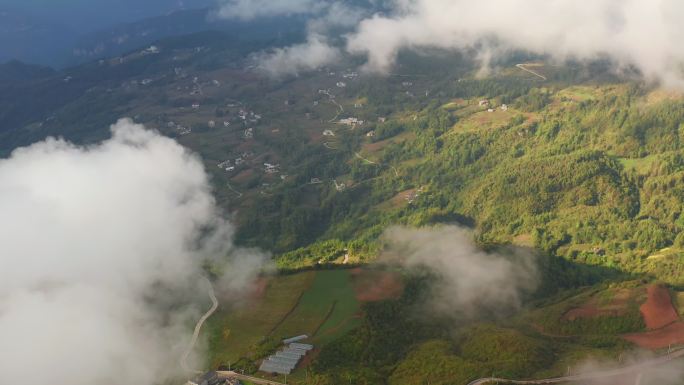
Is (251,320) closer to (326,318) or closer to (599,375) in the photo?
(326,318)

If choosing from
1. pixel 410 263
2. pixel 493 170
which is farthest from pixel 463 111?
pixel 410 263

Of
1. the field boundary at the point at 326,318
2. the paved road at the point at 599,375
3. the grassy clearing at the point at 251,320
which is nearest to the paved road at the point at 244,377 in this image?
the grassy clearing at the point at 251,320

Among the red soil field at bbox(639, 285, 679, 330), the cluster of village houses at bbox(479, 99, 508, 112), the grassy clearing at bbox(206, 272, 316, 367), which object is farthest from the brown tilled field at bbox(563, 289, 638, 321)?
the cluster of village houses at bbox(479, 99, 508, 112)

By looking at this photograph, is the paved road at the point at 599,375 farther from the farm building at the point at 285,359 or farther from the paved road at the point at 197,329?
the paved road at the point at 197,329

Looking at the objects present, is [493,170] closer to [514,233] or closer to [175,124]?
[514,233]

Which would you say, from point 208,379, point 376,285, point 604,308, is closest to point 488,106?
point 376,285

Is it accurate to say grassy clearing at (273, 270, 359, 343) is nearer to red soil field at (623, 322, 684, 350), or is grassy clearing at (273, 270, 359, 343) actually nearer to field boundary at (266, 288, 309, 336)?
field boundary at (266, 288, 309, 336)

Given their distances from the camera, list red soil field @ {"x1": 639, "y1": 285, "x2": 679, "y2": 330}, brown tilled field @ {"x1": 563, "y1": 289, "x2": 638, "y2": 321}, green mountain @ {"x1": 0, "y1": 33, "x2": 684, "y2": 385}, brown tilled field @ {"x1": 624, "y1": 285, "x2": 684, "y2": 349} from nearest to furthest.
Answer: brown tilled field @ {"x1": 624, "y1": 285, "x2": 684, "y2": 349} < green mountain @ {"x1": 0, "y1": 33, "x2": 684, "y2": 385} < red soil field @ {"x1": 639, "y1": 285, "x2": 679, "y2": 330} < brown tilled field @ {"x1": 563, "y1": 289, "x2": 638, "y2": 321}
